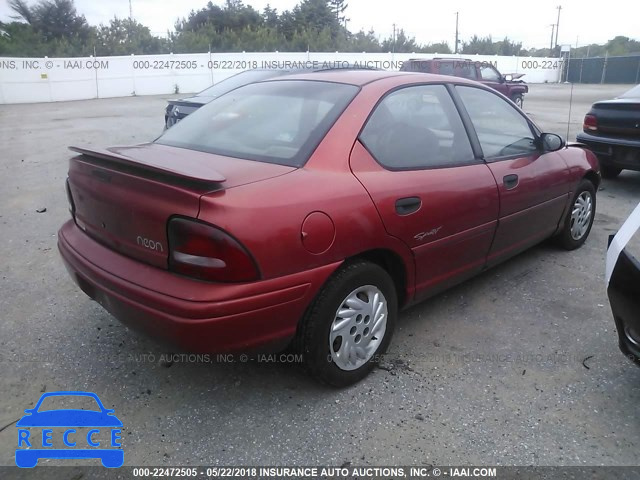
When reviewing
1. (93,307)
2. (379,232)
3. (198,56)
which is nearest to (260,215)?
(379,232)

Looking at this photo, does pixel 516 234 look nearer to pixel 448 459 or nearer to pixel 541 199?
pixel 541 199

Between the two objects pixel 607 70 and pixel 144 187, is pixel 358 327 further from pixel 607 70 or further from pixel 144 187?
pixel 607 70

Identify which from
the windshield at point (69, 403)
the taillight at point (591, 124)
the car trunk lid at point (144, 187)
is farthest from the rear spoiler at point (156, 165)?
the taillight at point (591, 124)

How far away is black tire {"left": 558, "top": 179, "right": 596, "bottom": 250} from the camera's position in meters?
4.47

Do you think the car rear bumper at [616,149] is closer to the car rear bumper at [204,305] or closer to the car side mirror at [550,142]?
the car side mirror at [550,142]

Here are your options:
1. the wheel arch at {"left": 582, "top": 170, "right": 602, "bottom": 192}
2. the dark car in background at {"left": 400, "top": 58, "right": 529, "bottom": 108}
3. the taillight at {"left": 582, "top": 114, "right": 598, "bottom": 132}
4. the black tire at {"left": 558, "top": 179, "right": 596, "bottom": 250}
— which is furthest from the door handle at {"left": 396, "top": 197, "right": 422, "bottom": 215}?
the dark car in background at {"left": 400, "top": 58, "right": 529, "bottom": 108}

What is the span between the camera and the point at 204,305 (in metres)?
2.17

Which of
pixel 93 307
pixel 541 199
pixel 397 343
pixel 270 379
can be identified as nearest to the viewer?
pixel 270 379

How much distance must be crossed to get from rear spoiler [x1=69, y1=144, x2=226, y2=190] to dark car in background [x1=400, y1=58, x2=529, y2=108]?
534 inches

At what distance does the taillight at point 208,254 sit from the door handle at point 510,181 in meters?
2.02

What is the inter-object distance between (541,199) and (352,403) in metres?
2.21

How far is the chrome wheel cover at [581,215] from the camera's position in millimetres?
4582

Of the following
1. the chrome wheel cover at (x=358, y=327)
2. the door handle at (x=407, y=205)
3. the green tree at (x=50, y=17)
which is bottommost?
the chrome wheel cover at (x=358, y=327)

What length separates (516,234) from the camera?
148 inches
